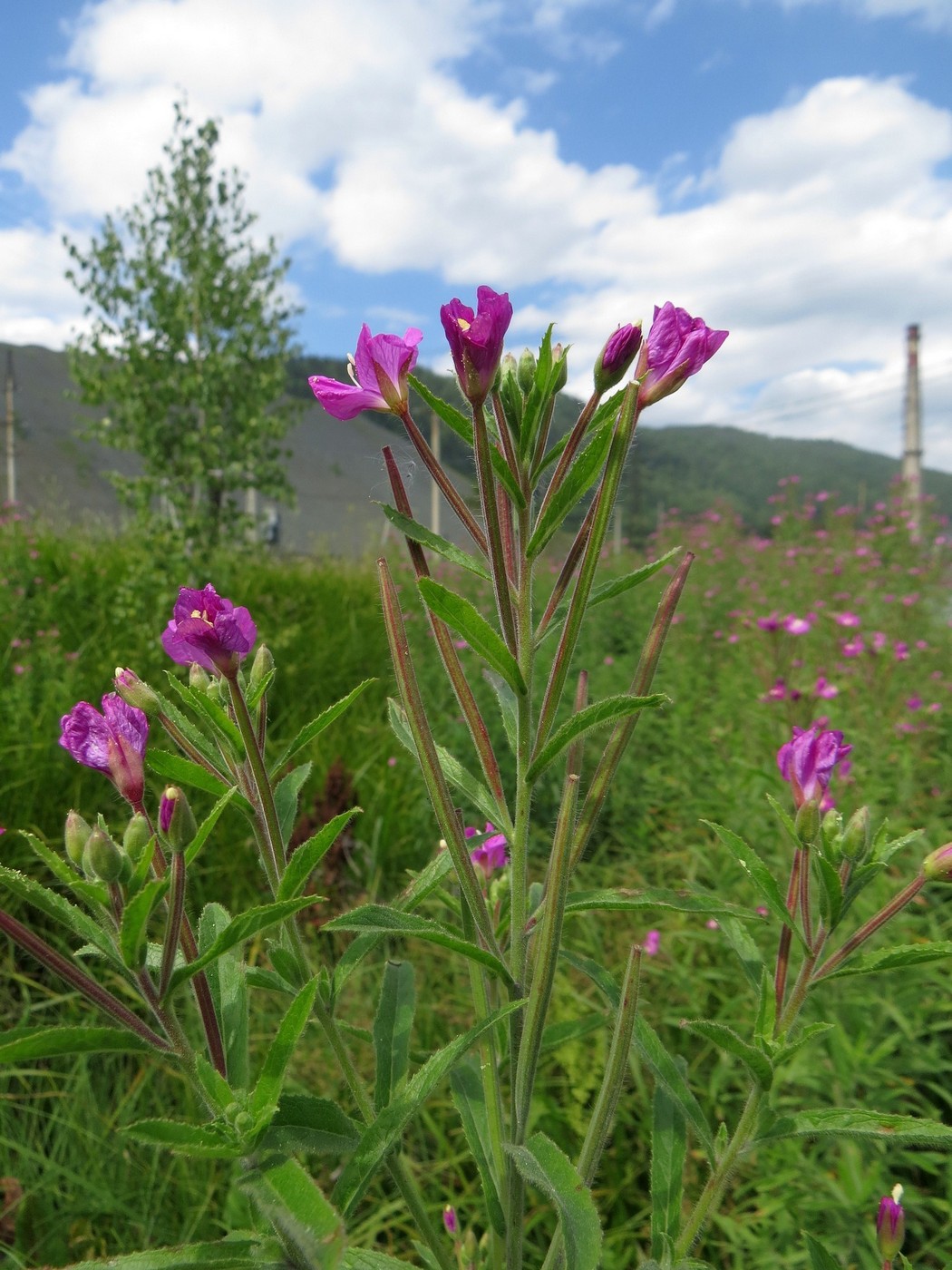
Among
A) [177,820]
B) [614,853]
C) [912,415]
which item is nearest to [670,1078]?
[177,820]

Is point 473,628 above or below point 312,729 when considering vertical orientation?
above

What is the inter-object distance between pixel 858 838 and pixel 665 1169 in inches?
15.8

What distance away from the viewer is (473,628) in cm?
71

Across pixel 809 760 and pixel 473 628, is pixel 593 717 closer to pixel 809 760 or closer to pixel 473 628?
pixel 473 628

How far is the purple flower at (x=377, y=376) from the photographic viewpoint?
860 millimetres

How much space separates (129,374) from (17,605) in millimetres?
1468

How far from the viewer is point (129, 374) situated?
4.88 meters

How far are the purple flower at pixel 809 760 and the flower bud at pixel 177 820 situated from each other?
2.05 ft

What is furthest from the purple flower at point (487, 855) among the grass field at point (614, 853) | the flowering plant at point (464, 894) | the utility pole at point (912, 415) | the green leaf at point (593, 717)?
the utility pole at point (912, 415)

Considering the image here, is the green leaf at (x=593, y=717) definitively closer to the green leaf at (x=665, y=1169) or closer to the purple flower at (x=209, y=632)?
the purple flower at (x=209, y=632)

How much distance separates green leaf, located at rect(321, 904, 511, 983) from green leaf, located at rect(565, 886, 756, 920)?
0.32 ft

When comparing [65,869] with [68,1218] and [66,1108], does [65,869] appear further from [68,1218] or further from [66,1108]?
[66,1108]

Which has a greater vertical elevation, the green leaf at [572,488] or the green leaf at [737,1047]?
the green leaf at [572,488]

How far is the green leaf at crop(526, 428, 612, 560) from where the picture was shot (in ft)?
2.41
